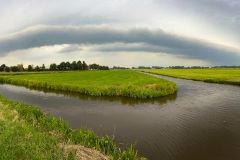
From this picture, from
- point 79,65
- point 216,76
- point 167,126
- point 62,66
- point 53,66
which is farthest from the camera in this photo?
point 79,65

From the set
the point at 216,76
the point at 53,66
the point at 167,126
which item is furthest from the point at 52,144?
the point at 53,66

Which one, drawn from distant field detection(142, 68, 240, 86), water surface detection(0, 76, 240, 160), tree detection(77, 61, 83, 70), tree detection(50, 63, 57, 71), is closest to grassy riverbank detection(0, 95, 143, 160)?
water surface detection(0, 76, 240, 160)

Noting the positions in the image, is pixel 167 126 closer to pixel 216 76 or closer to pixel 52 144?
pixel 52 144

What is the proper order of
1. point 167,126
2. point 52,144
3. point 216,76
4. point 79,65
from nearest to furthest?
point 52,144, point 167,126, point 216,76, point 79,65

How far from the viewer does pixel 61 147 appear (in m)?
9.40

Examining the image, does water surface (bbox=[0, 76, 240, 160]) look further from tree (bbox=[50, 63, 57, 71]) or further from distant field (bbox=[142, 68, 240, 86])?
tree (bbox=[50, 63, 57, 71])

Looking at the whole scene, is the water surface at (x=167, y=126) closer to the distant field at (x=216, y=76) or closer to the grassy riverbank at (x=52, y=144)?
the grassy riverbank at (x=52, y=144)

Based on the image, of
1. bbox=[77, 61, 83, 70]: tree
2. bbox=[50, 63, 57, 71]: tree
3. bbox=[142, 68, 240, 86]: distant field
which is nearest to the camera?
bbox=[142, 68, 240, 86]: distant field

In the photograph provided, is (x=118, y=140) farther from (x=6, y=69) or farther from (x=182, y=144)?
(x=6, y=69)

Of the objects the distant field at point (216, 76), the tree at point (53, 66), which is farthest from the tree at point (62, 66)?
the distant field at point (216, 76)

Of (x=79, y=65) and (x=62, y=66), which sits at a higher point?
(x=79, y=65)

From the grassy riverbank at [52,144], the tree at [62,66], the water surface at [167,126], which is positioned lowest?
the water surface at [167,126]

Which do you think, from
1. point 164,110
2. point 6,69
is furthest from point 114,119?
point 6,69

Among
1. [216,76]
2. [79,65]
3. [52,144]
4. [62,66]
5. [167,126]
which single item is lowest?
[167,126]
